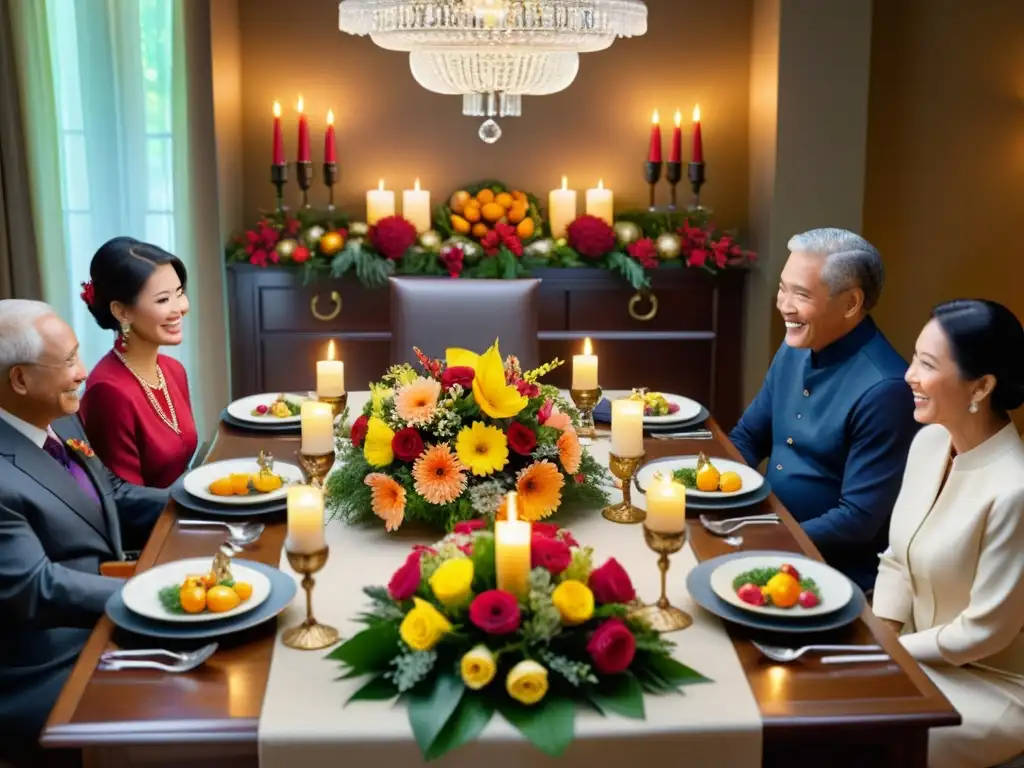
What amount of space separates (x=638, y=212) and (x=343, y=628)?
9.45 feet

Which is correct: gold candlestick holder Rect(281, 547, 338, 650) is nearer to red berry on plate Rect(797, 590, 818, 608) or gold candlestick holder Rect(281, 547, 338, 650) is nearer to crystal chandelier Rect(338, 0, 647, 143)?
red berry on plate Rect(797, 590, 818, 608)

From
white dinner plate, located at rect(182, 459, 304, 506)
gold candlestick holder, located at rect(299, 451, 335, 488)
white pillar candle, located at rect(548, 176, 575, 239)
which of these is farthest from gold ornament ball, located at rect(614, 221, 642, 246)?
gold candlestick holder, located at rect(299, 451, 335, 488)

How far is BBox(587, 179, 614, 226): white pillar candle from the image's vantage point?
4.29m

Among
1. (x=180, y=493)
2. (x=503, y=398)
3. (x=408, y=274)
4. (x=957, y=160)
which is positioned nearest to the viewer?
(x=503, y=398)

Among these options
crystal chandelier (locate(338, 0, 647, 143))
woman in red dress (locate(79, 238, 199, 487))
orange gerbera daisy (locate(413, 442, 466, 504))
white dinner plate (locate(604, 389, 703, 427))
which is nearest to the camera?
orange gerbera daisy (locate(413, 442, 466, 504))

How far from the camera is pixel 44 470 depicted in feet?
7.30

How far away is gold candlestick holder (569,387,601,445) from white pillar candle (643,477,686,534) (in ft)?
3.17

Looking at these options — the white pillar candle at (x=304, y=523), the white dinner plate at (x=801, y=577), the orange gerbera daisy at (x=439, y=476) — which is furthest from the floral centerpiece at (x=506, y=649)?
the orange gerbera daisy at (x=439, y=476)

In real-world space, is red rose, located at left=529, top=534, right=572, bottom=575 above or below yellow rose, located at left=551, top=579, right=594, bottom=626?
above

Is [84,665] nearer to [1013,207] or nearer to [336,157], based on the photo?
[336,157]

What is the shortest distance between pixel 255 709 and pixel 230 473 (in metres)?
0.99

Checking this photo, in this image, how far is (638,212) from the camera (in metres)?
4.47

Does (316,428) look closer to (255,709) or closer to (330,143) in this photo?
(255,709)

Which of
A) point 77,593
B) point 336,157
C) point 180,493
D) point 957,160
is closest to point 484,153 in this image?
point 336,157
